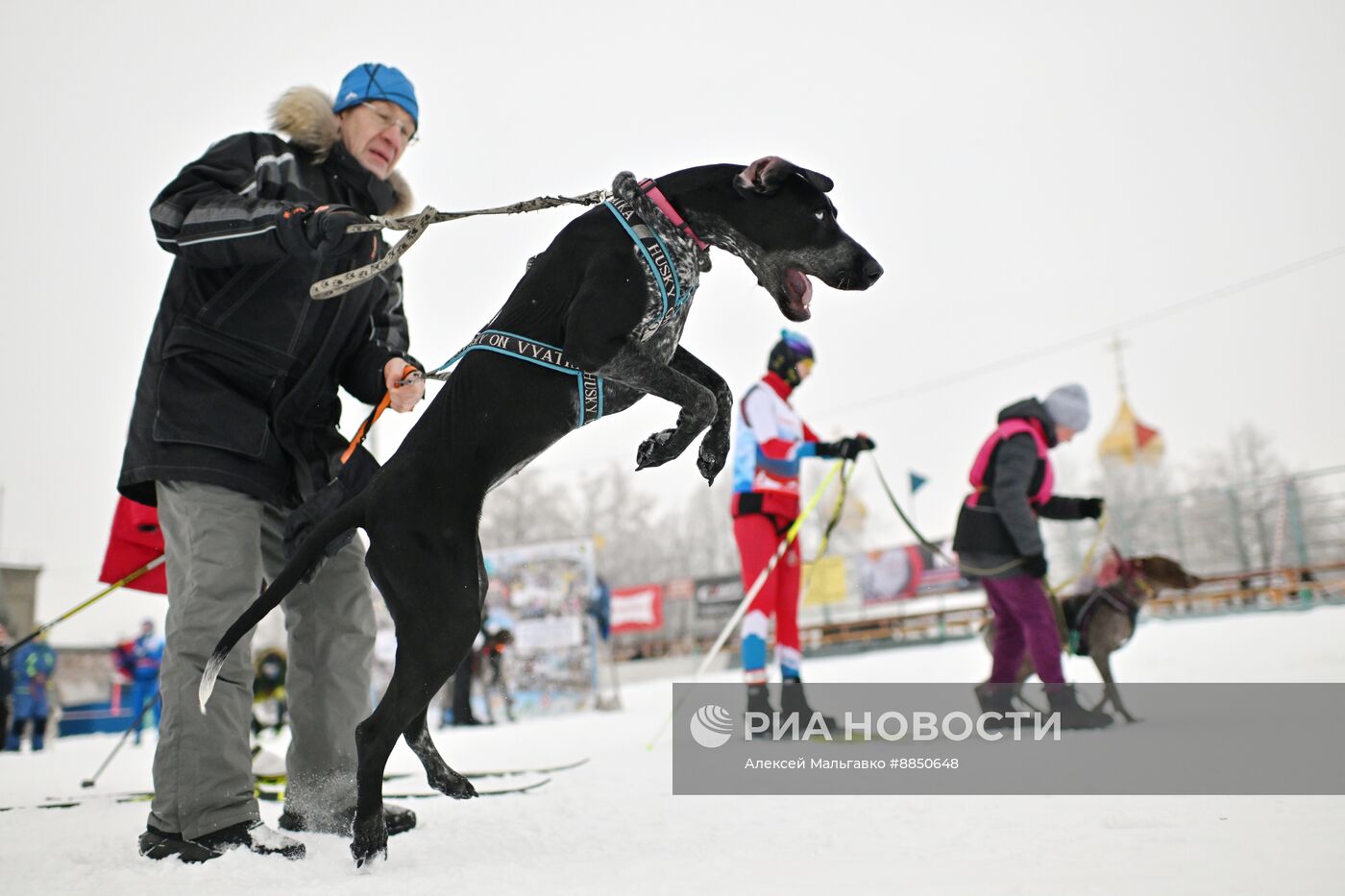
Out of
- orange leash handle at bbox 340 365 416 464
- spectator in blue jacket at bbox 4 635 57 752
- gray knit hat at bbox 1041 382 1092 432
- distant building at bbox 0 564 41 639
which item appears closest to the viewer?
orange leash handle at bbox 340 365 416 464

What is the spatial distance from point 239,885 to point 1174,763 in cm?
280

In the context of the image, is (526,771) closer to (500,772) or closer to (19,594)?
(500,772)

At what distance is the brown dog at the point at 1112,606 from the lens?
199 inches

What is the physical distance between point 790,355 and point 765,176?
2932 mm

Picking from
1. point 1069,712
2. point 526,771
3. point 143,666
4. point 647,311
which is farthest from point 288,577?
point 143,666

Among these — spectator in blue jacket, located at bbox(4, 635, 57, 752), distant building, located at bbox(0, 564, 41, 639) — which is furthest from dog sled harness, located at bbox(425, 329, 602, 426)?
distant building, located at bbox(0, 564, 41, 639)

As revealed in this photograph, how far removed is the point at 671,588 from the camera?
85.7ft

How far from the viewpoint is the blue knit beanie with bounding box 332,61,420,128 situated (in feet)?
9.25

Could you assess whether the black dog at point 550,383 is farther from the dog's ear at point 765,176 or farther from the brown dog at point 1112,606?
the brown dog at point 1112,606

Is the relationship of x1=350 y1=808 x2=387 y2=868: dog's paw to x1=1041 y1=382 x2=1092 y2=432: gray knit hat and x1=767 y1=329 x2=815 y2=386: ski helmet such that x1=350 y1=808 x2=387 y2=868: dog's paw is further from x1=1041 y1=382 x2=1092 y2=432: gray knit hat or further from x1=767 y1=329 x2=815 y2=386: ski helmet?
x1=1041 y1=382 x2=1092 y2=432: gray knit hat

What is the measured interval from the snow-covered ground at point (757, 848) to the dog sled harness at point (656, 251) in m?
1.21

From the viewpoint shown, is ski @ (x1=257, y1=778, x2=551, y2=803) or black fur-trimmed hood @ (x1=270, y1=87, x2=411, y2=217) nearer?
black fur-trimmed hood @ (x1=270, y1=87, x2=411, y2=217)

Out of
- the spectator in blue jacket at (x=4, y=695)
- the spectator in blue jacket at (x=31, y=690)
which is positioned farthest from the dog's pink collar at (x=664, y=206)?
the spectator in blue jacket at (x=31, y=690)

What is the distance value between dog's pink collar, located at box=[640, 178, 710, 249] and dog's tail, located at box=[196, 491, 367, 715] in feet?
3.22
